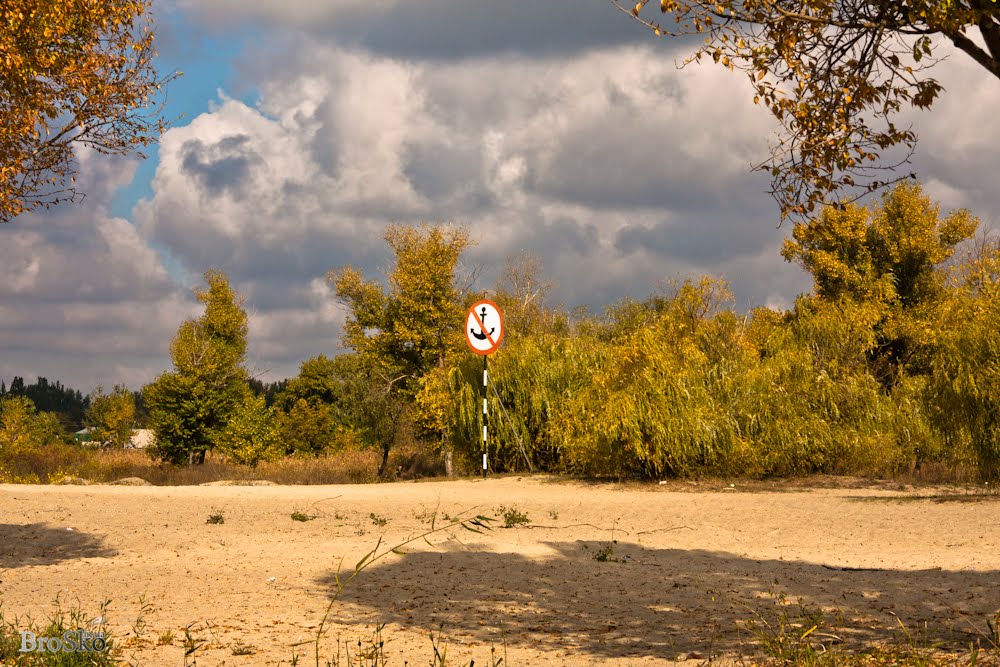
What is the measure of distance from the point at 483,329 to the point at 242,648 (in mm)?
17155

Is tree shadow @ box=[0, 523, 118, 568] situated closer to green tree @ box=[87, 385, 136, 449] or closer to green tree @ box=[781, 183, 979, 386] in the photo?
green tree @ box=[781, 183, 979, 386]

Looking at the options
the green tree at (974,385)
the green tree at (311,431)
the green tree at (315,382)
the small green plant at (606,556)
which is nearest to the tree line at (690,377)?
the green tree at (974,385)

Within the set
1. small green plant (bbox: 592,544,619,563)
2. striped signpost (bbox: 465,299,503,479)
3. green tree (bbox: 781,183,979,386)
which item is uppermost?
green tree (bbox: 781,183,979,386)

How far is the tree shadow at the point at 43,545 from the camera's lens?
34.0 ft

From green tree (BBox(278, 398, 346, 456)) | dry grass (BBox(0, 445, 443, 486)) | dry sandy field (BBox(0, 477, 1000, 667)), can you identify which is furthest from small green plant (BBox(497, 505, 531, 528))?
green tree (BBox(278, 398, 346, 456))

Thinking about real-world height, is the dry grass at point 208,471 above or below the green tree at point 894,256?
below

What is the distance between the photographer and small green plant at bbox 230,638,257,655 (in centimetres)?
618

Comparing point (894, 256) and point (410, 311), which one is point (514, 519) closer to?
point (410, 311)

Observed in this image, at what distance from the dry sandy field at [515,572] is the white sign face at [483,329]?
8105 mm

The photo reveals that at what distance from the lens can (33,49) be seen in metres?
10.0

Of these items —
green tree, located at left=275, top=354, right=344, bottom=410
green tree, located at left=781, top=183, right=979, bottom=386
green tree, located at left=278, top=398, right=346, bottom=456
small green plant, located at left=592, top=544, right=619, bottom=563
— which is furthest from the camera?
green tree, located at left=275, top=354, right=344, bottom=410

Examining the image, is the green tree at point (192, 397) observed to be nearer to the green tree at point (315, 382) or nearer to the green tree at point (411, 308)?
the green tree at point (411, 308)

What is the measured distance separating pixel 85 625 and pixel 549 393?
15799 millimetres

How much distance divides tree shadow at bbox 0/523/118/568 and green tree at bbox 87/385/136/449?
4885 cm
